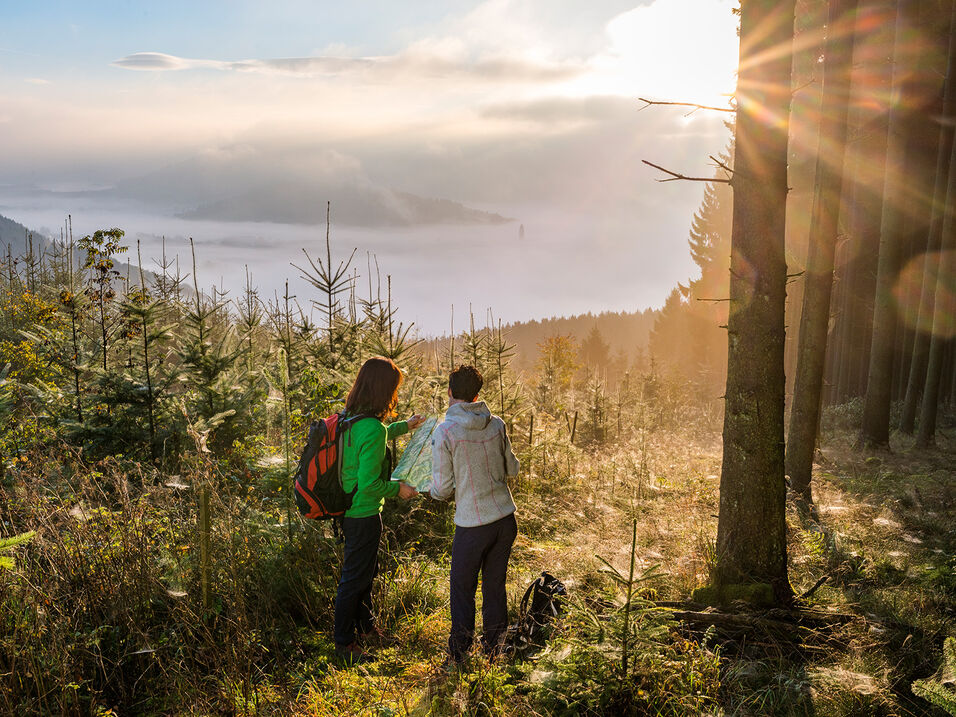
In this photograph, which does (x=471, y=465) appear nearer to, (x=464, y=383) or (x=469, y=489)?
(x=469, y=489)

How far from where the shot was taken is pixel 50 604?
381cm

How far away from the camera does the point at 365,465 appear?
162 inches

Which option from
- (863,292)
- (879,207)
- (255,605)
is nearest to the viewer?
(255,605)

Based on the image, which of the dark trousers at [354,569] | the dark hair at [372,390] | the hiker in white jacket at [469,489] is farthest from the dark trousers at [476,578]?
the dark hair at [372,390]

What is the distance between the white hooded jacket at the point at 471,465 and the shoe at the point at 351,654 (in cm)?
119

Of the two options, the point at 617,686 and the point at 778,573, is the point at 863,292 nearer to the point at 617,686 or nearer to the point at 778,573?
the point at 778,573

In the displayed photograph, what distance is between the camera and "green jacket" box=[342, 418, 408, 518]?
13.5ft

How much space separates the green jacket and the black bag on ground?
1.29 meters

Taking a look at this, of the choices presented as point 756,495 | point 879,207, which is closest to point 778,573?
point 756,495

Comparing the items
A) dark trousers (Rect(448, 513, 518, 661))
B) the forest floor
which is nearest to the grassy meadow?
the forest floor

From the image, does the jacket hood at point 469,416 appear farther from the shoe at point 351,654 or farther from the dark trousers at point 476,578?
the shoe at point 351,654

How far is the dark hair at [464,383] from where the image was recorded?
4.08 meters

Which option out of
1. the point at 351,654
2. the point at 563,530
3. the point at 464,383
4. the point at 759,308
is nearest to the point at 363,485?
the point at 464,383

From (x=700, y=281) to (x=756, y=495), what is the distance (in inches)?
1427
